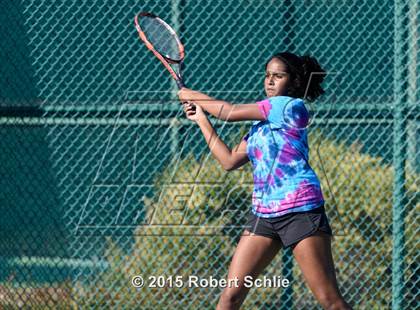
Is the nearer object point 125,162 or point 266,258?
point 266,258

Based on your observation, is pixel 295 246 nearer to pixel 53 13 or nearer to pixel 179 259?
pixel 179 259

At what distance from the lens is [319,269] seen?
3932 mm

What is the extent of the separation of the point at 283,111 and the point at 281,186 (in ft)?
1.14

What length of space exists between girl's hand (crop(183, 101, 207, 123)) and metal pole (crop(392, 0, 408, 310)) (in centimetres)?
189

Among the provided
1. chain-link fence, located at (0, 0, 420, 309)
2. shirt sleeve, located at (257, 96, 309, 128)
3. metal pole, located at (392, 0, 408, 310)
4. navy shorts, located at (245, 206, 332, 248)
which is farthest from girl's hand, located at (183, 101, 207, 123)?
metal pole, located at (392, 0, 408, 310)

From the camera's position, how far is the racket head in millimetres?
4695

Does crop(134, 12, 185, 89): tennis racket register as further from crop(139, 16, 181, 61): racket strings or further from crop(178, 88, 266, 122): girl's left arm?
crop(178, 88, 266, 122): girl's left arm

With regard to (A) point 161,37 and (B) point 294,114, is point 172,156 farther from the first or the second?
(B) point 294,114

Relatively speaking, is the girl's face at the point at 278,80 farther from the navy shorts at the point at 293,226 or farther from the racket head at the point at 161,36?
the racket head at the point at 161,36

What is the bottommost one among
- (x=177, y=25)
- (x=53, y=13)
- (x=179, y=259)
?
(x=179, y=259)

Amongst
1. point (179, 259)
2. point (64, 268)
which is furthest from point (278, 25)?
point (64, 268)

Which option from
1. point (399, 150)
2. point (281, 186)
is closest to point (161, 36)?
point (281, 186)

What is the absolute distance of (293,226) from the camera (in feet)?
13.0

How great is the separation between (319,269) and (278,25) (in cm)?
227
